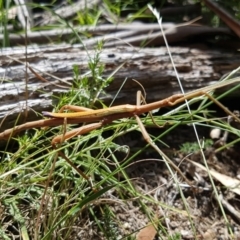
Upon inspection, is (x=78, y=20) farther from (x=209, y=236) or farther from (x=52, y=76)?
(x=209, y=236)

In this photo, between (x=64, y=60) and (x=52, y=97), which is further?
(x=64, y=60)

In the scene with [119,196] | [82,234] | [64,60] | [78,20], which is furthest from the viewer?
[78,20]

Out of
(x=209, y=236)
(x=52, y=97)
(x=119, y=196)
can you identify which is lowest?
→ (x=209, y=236)

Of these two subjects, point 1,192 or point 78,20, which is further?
point 78,20

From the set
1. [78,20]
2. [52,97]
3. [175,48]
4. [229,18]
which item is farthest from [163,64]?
[78,20]

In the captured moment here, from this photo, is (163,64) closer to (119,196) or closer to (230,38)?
(230,38)

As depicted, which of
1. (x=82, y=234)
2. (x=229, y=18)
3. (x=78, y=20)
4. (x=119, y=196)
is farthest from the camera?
(x=78, y=20)

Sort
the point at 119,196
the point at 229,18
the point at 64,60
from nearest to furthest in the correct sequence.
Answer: the point at 119,196
the point at 64,60
the point at 229,18

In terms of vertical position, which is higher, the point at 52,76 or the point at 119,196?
the point at 52,76

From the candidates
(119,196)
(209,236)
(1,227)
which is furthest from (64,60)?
(209,236)
